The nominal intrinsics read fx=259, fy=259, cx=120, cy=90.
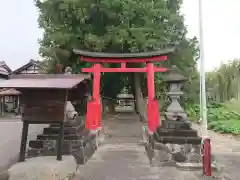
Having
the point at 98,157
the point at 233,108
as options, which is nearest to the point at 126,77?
the point at 233,108

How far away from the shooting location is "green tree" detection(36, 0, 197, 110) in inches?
607

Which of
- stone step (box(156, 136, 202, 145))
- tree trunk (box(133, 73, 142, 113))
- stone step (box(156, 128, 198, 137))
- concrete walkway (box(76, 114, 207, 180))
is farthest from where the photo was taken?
tree trunk (box(133, 73, 142, 113))

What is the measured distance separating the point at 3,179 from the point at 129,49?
1156 centimetres

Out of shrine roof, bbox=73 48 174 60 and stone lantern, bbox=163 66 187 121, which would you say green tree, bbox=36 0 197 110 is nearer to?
shrine roof, bbox=73 48 174 60

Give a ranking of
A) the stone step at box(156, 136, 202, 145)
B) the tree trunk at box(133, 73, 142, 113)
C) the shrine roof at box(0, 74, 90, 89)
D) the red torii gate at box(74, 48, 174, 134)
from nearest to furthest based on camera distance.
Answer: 1. the shrine roof at box(0, 74, 90, 89)
2. the stone step at box(156, 136, 202, 145)
3. the red torii gate at box(74, 48, 174, 134)
4. the tree trunk at box(133, 73, 142, 113)

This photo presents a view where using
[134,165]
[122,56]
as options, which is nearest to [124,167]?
[134,165]

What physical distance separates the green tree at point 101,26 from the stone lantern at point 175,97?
7.44m

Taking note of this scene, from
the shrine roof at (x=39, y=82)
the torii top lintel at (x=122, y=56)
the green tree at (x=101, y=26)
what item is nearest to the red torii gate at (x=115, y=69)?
the torii top lintel at (x=122, y=56)

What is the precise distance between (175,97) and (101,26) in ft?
36.3

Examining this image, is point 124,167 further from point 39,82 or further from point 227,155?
point 227,155

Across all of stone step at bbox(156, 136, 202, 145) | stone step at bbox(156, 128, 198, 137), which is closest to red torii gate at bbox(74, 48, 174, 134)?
stone step at bbox(156, 128, 198, 137)

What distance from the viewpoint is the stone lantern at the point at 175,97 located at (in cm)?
757

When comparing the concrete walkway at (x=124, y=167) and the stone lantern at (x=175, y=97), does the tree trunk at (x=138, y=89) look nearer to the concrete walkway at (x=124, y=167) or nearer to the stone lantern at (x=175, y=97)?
the concrete walkway at (x=124, y=167)

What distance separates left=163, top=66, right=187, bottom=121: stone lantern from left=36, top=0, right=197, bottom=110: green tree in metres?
7.44
